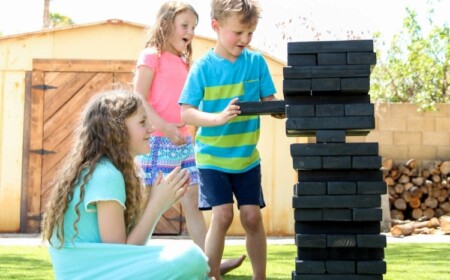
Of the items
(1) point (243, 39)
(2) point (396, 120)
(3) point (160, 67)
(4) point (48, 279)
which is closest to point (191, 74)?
(1) point (243, 39)

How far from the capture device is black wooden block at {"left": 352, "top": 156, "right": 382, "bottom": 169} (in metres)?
3.66

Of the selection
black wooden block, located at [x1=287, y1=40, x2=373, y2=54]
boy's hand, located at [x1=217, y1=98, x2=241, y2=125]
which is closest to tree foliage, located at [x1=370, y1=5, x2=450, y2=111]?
boy's hand, located at [x1=217, y1=98, x2=241, y2=125]

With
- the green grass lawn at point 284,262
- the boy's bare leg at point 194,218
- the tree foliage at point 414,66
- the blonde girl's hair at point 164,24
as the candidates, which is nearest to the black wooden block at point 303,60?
the boy's bare leg at point 194,218

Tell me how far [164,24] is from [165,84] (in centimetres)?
37

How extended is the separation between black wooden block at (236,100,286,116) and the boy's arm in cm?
3

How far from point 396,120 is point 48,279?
932 centimetres

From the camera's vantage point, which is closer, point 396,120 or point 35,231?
point 35,231

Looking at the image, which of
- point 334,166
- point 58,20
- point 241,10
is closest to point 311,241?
point 334,166

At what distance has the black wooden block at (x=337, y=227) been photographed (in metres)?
3.66

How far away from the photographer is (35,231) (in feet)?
39.3

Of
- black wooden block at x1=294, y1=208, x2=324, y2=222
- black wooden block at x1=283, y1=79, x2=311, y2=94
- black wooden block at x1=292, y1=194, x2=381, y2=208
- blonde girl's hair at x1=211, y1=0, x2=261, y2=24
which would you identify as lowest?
black wooden block at x1=294, y1=208, x2=324, y2=222

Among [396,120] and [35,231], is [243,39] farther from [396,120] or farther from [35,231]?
[396,120]

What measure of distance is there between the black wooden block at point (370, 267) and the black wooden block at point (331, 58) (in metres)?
0.84

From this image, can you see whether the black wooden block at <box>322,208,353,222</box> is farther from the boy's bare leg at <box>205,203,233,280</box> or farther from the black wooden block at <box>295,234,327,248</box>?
the boy's bare leg at <box>205,203,233,280</box>
